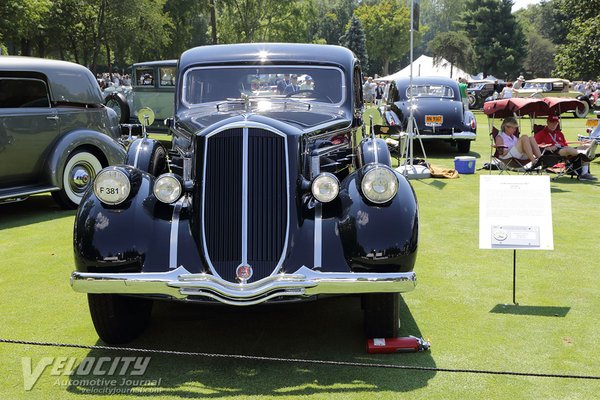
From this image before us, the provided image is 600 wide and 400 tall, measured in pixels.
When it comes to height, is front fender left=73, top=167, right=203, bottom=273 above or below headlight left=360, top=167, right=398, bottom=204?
below

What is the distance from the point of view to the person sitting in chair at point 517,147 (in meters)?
10.5

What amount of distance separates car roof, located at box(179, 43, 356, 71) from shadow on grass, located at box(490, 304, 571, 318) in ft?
8.25

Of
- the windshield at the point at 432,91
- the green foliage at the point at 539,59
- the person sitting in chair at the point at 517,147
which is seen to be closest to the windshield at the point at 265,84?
the person sitting in chair at the point at 517,147

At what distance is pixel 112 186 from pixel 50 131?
520 cm

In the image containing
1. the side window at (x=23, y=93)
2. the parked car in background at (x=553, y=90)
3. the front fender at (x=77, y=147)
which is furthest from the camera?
the parked car in background at (x=553, y=90)

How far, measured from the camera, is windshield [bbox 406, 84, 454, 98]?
52.3 ft

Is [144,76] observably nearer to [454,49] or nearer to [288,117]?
[288,117]

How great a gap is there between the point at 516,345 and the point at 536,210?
1235 millimetres

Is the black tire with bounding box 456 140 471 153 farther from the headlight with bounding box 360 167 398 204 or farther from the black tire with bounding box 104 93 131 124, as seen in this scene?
the headlight with bounding box 360 167 398 204

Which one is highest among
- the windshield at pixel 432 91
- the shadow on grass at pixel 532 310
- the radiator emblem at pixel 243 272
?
the windshield at pixel 432 91

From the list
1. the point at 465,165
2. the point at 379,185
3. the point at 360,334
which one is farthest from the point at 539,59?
the point at 379,185

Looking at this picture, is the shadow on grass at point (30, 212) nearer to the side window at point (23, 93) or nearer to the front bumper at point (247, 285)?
the side window at point (23, 93)

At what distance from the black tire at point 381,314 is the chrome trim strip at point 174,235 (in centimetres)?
121

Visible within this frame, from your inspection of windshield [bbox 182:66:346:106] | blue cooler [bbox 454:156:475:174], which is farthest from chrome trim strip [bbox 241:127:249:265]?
blue cooler [bbox 454:156:475:174]
